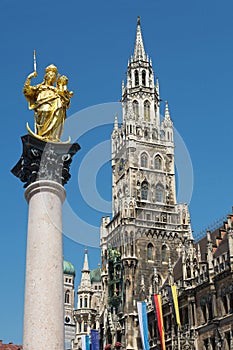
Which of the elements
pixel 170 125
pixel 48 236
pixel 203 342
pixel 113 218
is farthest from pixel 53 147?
pixel 170 125

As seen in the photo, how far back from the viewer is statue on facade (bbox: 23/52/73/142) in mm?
15906

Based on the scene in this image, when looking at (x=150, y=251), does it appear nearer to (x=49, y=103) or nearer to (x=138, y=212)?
(x=138, y=212)

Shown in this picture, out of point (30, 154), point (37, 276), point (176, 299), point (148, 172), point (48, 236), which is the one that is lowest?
point (37, 276)

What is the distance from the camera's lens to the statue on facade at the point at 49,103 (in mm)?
15906

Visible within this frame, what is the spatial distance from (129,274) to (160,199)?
12154 mm

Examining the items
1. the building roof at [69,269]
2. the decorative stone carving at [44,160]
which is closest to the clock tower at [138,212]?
the decorative stone carving at [44,160]

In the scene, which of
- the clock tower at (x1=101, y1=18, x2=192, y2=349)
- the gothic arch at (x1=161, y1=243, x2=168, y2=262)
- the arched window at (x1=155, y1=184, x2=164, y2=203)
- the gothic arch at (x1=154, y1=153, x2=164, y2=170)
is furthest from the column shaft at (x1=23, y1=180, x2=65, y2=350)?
the gothic arch at (x1=154, y1=153, x2=164, y2=170)

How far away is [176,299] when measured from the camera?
57.5 m

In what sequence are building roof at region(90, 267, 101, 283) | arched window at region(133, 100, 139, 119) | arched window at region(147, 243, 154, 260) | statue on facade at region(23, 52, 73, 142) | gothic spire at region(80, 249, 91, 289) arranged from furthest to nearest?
building roof at region(90, 267, 101, 283), gothic spire at region(80, 249, 91, 289), arched window at region(133, 100, 139, 119), arched window at region(147, 243, 154, 260), statue on facade at region(23, 52, 73, 142)

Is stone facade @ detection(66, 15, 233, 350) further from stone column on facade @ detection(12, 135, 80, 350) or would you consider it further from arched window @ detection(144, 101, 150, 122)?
stone column on facade @ detection(12, 135, 80, 350)

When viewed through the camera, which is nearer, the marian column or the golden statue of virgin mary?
the marian column

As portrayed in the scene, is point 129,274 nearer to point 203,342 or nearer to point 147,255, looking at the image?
point 147,255

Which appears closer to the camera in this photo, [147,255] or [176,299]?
[176,299]

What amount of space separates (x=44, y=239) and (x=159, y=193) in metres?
62.1
